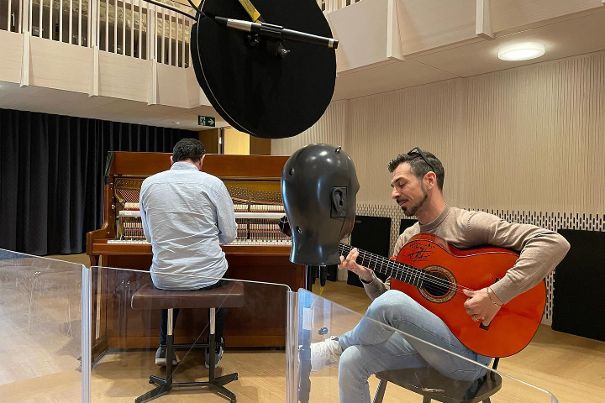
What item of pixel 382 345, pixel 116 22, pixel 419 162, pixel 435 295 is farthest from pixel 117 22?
pixel 382 345

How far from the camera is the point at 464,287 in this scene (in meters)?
1.60

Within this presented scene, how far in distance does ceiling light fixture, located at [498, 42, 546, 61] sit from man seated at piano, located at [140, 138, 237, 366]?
272 centimetres

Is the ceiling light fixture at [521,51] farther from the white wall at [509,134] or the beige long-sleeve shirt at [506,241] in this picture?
the beige long-sleeve shirt at [506,241]

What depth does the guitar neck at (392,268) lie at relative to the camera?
1596mm

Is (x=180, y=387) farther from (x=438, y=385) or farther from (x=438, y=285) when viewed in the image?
(x=438, y=385)

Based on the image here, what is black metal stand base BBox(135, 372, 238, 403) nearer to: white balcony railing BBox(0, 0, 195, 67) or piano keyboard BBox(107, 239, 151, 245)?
piano keyboard BBox(107, 239, 151, 245)

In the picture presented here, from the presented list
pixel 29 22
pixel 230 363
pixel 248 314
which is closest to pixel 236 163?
pixel 248 314

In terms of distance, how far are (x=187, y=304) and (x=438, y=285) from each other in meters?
1.42

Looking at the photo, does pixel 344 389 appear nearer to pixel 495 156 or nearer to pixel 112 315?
pixel 112 315

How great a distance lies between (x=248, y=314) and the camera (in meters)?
3.02

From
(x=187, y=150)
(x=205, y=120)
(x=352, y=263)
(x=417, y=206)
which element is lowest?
(x=352, y=263)

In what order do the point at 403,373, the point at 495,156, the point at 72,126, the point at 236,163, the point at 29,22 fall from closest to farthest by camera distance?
the point at 403,373, the point at 236,163, the point at 495,156, the point at 29,22, the point at 72,126

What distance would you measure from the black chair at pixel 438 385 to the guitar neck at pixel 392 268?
13.6 inches

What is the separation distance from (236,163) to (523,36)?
235 cm
